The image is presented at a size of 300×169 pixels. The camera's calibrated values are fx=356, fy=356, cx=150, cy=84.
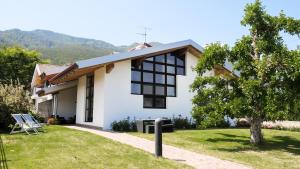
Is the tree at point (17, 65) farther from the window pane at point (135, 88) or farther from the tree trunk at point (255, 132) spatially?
the tree trunk at point (255, 132)

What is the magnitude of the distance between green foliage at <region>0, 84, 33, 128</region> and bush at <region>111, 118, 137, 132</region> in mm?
5086

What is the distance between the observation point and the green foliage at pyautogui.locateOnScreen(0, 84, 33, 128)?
56.6ft

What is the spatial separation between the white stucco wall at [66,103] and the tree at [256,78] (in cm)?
1521

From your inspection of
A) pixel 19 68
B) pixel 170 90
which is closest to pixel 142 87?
pixel 170 90

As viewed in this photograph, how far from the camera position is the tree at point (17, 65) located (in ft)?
156

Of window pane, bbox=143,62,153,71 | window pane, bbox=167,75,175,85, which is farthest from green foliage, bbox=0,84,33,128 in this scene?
window pane, bbox=167,75,175,85

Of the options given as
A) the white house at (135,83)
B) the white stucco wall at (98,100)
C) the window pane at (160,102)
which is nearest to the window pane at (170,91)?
the white house at (135,83)

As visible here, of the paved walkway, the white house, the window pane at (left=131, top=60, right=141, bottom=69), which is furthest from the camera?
the window pane at (left=131, top=60, right=141, bottom=69)

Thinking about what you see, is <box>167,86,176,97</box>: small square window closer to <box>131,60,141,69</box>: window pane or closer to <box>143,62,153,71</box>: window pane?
<box>143,62,153,71</box>: window pane

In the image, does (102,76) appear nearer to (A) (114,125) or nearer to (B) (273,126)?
(A) (114,125)

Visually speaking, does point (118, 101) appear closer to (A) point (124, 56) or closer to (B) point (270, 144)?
(A) point (124, 56)

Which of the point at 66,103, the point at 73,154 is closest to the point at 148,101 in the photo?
the point at 66,103

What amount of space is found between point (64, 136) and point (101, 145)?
3.05 meters

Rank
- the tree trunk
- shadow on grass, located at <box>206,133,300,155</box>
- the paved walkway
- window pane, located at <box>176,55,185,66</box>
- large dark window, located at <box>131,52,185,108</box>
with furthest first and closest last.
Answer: window pane, located at <box>176,55,185,66</box> < large dark window, located at <box>131,52,185,108</box> < the tree trunk < shadow on grass, located at <box>206,133,300,155</box> < the paved walkway
